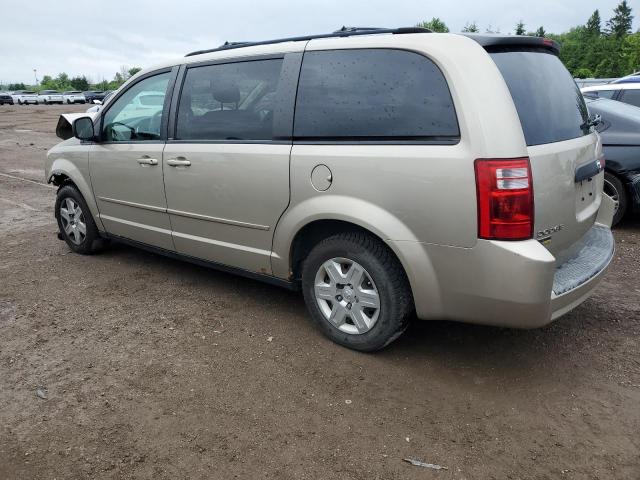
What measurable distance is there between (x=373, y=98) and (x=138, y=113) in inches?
95.2

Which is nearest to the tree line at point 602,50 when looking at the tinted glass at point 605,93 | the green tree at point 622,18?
the green tree at point 622,18

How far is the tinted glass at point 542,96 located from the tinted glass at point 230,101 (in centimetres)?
147

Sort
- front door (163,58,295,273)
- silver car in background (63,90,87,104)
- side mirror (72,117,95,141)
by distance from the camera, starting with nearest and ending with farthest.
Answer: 1. front door (163,58,295,273)
2. side mirror (72,117,95,141)
3. silver car in background (63,90,87,104)

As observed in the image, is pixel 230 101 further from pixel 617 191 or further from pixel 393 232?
pixel 617 191

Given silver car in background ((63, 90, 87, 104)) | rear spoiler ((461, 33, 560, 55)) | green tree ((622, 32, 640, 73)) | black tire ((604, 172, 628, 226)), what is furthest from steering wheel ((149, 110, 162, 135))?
silver car in background ((63, 90, 87, 104))

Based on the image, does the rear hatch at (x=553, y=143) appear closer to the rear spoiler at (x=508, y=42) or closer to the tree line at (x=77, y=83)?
the rear spoiler at (x=508, y=42)

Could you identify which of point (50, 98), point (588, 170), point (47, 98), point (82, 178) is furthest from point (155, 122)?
point (47, 98)

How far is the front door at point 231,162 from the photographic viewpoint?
354 centimetres

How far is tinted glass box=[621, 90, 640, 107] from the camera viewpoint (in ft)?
24.4

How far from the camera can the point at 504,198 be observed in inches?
105

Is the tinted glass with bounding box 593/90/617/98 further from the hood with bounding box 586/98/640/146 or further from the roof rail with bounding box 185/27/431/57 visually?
the roof rail with bounding box 185/27/431/57

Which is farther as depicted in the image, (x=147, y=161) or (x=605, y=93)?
(x=605, y=93)

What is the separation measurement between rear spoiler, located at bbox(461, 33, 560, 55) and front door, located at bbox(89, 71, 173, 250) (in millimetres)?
2486

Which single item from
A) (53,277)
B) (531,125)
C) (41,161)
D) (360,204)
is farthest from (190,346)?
(41,161)
